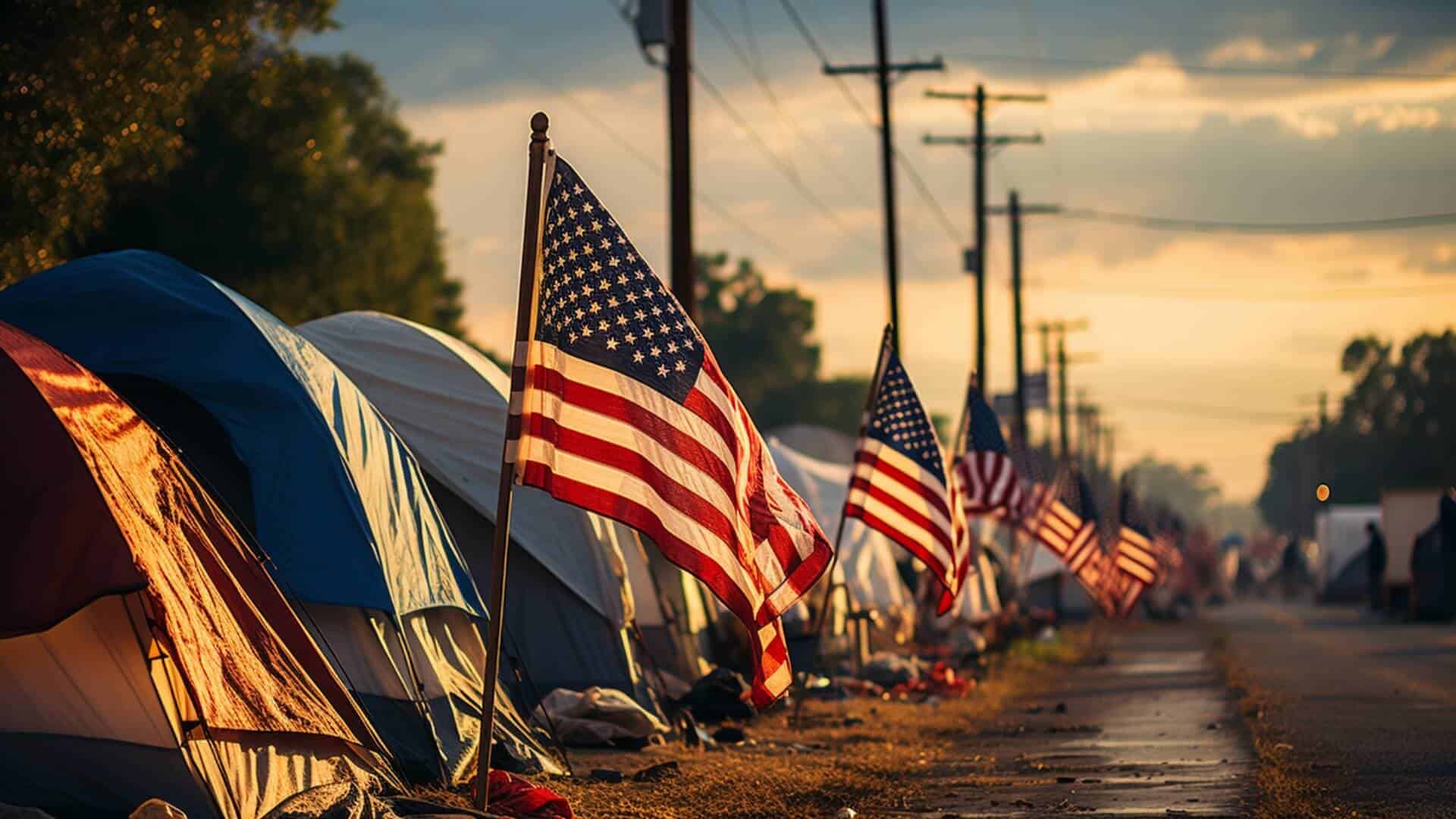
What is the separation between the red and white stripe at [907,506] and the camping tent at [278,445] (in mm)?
5613

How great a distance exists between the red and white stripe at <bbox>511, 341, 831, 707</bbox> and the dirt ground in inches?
76.2

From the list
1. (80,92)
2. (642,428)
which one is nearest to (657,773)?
(642,428)

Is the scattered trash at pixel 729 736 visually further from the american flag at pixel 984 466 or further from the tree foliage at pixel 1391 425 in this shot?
the tree foliage at pixel 1391 425

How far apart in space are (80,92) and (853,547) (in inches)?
613

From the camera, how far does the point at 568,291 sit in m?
10.2

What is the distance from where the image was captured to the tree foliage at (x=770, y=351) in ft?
292

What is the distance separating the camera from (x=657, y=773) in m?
13.9

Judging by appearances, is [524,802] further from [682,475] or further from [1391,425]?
[1391,425]

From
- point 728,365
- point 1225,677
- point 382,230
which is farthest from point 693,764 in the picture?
point 728,365

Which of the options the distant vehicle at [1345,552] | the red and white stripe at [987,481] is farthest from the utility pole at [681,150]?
the distant vehicle at [1345,552]

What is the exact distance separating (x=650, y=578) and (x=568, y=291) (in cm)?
969

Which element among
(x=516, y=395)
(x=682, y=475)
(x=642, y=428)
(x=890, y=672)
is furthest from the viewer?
(x=890, y=672)

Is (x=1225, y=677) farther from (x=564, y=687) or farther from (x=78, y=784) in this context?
(x=78, y=784)

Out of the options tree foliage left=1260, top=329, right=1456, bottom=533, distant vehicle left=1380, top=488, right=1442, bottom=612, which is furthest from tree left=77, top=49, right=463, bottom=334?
tree foliage left=1260, top=329, right=1456, bottom=533
